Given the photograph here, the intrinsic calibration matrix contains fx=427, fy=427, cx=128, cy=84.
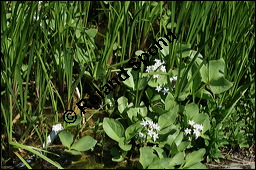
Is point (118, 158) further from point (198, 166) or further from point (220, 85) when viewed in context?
point (220, 85)

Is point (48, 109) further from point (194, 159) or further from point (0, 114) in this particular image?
point (194, 159)

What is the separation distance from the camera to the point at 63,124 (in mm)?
1674

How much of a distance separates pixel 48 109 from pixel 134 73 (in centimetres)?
41

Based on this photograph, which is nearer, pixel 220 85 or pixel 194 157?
pixel 194 157

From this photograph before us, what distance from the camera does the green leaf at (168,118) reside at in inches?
65.6

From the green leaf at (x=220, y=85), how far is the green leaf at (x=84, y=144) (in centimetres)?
59

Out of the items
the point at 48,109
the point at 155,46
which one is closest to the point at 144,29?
the point at 155,46

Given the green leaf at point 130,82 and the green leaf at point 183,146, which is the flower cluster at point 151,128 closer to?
the green leaf at point 183,146

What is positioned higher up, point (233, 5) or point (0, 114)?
point (233, 5)

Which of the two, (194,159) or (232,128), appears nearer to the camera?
(194,159)

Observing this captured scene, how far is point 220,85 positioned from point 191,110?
224 mm

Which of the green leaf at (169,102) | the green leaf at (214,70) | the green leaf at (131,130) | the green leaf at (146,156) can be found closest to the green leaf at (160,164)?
the green leaf at (146,156)

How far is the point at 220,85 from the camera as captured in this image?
185 centimetres

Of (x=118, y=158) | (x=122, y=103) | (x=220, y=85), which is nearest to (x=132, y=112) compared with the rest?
(x=122, y=103)
